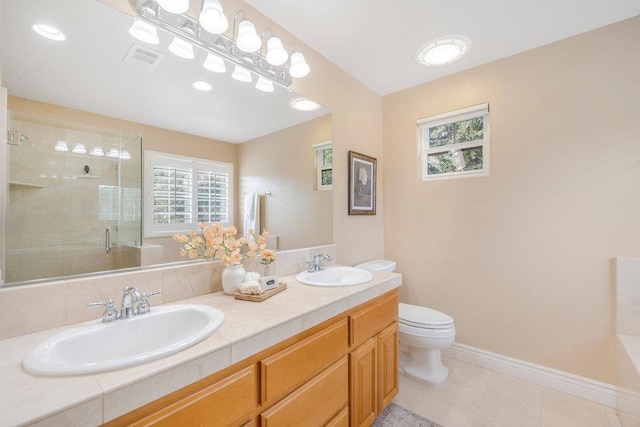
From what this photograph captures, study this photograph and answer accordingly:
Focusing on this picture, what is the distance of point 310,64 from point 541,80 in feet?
5.63

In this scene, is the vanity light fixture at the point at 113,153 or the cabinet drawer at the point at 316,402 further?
the vanity light fixture at the point at 113,153

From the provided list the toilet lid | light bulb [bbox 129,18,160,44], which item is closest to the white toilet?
the toilet lid

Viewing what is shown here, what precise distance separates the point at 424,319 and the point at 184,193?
1.84m

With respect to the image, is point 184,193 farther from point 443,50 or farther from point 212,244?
point 443,50

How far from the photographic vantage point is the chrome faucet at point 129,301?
1.00m

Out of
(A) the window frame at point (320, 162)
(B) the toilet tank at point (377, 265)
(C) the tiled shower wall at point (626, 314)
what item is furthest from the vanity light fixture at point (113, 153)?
(C) the tiled shower wall at point (626, 314)

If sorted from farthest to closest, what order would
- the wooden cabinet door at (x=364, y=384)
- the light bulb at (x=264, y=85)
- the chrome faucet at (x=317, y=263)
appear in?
the chrome faucet at (x=317, y=263) → the light bulb at (x=264, y=85) → the wooden cabinet door at (x=364, y=384)

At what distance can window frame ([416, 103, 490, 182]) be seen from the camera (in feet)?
7.25

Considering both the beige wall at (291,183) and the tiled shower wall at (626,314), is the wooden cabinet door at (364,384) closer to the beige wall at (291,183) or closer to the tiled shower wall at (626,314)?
the beige wall at (291,183)

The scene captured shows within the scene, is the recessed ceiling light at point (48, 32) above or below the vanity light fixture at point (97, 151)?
above

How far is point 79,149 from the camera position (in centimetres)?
107

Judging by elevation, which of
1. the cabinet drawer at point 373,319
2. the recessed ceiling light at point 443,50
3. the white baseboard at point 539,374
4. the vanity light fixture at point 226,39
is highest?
the recessed ceiling light at point 443,50

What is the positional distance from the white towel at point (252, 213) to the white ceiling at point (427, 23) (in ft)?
3.81

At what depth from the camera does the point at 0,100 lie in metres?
0.91
